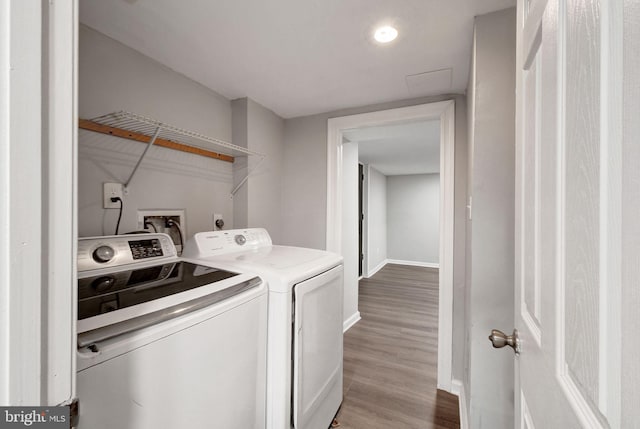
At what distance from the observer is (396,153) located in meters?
4.18

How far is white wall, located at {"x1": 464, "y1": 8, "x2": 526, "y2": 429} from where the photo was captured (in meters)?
1.24

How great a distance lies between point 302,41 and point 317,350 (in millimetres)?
1685

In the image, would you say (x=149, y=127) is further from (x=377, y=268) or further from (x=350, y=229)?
(x=377, y=268)

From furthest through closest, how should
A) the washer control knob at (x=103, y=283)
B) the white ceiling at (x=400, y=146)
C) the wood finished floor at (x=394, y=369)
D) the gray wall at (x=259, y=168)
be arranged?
the white ceiling at (x=400, y=146) < the gray wall at (x=259, y=168) < the wood finished floor at (x=394, y=369) < the washer control knob at (x=103, y=283)

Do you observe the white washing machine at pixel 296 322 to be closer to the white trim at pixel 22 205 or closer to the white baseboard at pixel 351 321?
the white trim at pixel 22 205

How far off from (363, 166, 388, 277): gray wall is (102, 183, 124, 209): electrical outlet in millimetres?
4190

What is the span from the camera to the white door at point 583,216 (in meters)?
0.27

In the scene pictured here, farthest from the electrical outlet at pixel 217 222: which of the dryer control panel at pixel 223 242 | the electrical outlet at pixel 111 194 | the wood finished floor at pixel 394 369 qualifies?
the wood finished floor at pixel 394 369

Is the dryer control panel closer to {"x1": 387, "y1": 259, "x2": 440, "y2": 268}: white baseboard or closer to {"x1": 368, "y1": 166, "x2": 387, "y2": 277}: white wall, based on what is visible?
{"x1": 368, "y1": 166, "x2": 387, "y2": 277}: white wall

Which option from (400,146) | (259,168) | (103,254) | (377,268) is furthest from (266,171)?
(377,268)

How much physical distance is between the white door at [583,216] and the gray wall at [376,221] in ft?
15.0

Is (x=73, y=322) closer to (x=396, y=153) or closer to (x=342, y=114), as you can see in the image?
(x=342, y=114)

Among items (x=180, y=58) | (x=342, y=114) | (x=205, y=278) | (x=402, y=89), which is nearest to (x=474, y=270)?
(x=205, y=278)

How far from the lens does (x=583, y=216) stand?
0.37 metres
